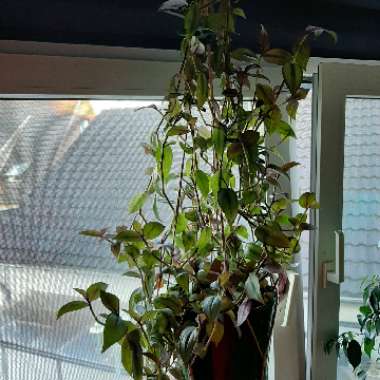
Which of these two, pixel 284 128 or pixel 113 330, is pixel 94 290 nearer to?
pixel 113 330

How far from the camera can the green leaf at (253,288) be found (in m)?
0.76

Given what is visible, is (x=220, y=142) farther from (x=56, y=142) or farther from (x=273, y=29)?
(x=273, y=29)

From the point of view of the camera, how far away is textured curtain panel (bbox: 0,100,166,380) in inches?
38.7

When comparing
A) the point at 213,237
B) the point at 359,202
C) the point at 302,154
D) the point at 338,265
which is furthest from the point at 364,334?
the point at 213,237

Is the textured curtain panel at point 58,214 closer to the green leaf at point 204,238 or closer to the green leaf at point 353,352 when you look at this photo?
the green leaf at point 204,238

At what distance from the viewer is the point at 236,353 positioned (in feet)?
2.83

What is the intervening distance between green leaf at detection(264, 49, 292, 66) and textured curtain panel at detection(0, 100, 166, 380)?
1.26 ft

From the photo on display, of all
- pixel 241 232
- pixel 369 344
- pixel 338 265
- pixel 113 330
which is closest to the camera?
pixel 113 330

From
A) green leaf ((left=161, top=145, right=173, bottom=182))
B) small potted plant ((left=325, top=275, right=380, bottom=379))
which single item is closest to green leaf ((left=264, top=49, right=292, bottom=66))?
green leaf ((left=161, top=145, right=173, bottom=182))

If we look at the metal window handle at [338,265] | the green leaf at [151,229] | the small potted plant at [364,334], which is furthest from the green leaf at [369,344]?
the green leaf at [151,229]

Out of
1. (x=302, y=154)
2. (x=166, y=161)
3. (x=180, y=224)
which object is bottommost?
(x=180, y=224)

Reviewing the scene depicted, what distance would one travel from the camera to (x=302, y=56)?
0.85 meters

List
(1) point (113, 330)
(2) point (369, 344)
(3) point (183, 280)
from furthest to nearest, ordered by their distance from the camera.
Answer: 1. (2) point (369, 344)
2. (3) point (183, 280)
3. (1) point (113, 330)

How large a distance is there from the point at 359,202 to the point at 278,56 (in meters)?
0.84
